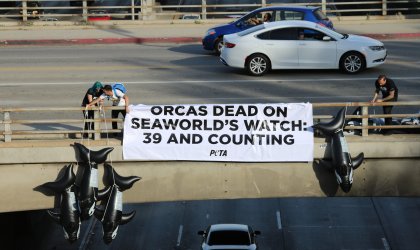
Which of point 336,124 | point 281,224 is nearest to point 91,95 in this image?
point 336,124

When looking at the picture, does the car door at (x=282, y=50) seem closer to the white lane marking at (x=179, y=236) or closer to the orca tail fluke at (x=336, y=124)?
the white lane marking at (x=179, y=236)

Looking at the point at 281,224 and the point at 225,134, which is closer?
the point at 225,134

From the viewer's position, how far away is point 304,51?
77.7ft

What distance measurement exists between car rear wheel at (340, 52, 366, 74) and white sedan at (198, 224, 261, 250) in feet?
16.6

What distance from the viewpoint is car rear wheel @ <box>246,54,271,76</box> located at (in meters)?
23.8

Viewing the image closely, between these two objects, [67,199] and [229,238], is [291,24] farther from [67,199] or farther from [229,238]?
[67,199]

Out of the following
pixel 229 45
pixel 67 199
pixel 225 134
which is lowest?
pixel 67 199

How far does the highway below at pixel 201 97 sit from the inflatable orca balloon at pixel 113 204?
17.5 ft

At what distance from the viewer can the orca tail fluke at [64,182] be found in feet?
50.7

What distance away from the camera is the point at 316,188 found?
16.1 m

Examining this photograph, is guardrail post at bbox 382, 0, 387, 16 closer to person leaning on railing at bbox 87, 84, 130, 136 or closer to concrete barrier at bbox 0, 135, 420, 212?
concrete barrier at bbox 0, 135, 420, 212

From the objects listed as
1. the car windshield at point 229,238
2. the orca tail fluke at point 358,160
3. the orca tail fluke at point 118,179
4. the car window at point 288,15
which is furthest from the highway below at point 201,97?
the orca tail fluke at point 118,179

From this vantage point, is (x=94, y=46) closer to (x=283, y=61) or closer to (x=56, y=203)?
(x=283, y=61)

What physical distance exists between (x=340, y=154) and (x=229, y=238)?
9.76 metres
